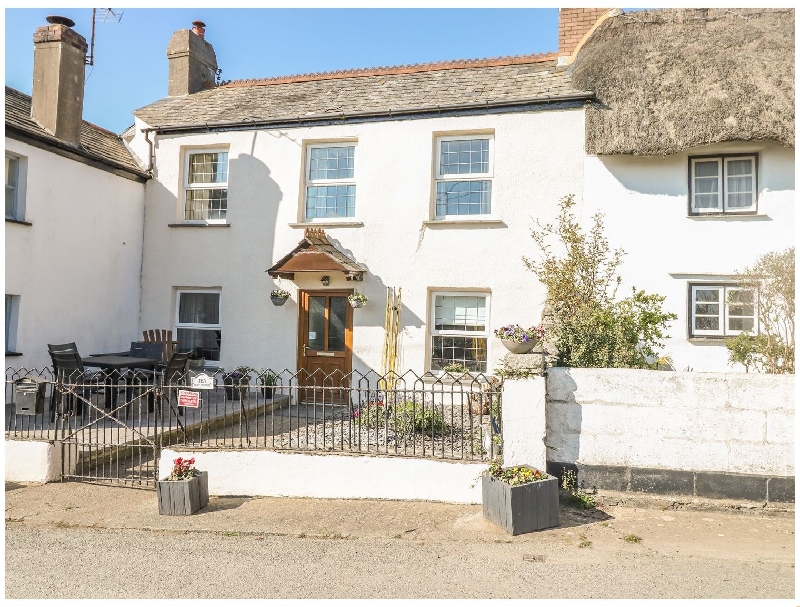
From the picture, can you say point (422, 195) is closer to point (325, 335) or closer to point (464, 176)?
point (464, 176)

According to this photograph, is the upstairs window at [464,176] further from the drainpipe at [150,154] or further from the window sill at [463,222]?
the drainpipe at [150,154]

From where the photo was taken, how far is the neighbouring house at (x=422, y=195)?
34.1ft

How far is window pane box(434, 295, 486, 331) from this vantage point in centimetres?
1172

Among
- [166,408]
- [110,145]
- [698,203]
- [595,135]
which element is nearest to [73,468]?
[166,408]

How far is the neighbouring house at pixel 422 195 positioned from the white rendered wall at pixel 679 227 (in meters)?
0.03

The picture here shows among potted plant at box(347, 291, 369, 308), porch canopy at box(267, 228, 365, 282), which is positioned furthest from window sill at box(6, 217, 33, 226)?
potted plant at box(347, 291, 369, 308)

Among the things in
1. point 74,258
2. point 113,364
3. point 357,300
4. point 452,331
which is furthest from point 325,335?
point 74,258

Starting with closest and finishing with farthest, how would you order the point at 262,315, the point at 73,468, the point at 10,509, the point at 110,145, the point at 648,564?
1. the point at 648,564
2. the point at 10,509
3. the point at 73,468
4. the point at 262,315
5. the point at 110,145

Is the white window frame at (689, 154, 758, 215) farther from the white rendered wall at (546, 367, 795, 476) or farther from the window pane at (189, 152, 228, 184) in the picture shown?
the window pane at (189, 152, 228, 184)

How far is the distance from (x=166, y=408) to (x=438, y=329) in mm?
5274

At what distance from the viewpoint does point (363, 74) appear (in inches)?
559

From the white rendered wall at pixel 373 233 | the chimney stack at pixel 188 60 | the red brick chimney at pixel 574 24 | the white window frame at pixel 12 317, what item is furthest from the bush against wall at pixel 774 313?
the chimney stack at pixel 188 60

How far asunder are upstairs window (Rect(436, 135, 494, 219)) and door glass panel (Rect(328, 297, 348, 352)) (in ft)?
8.73

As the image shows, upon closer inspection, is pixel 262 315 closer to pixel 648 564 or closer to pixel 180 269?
pixel 180 269
